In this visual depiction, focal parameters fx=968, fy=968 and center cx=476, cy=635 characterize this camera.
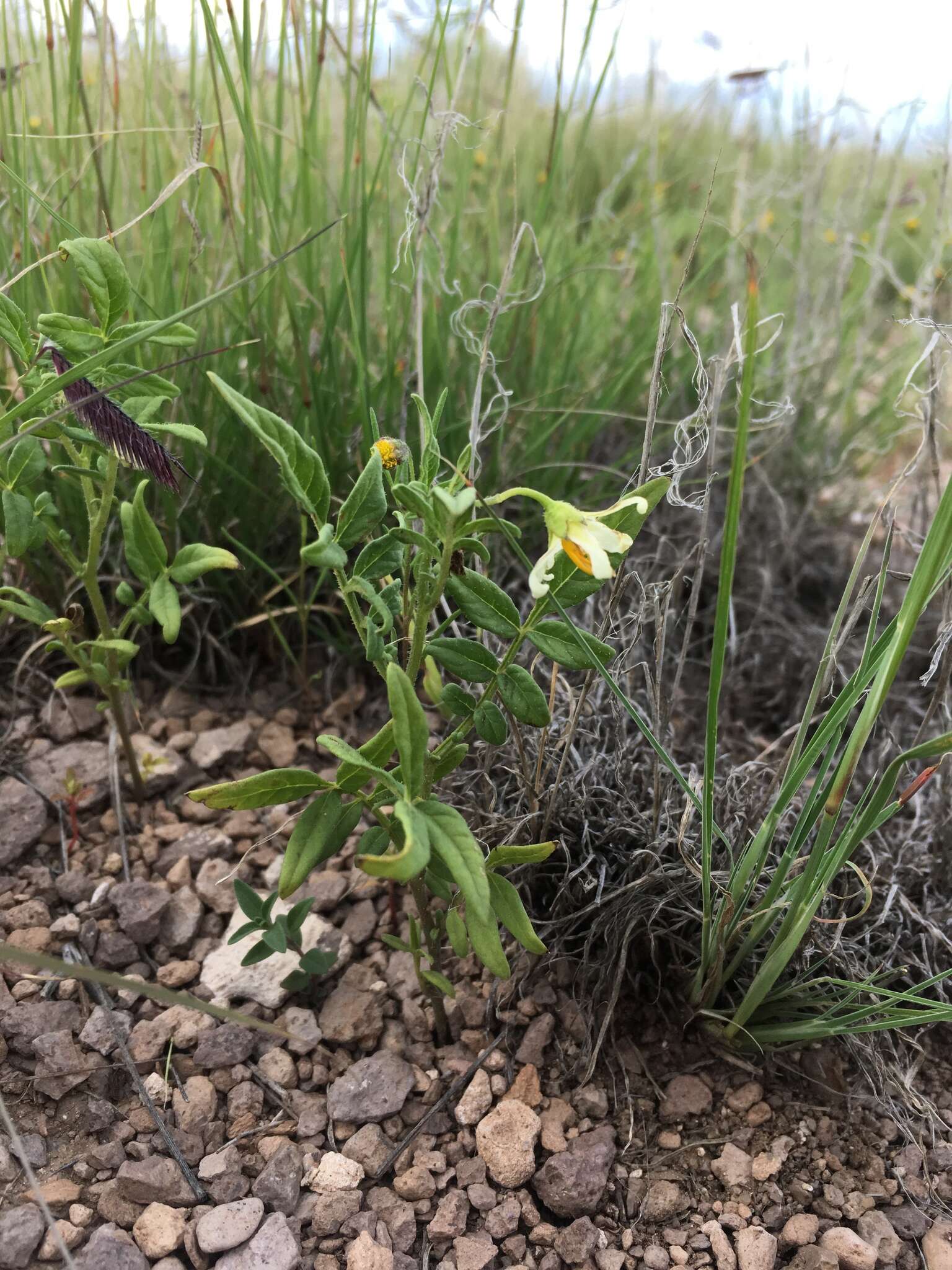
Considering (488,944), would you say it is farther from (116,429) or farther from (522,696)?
(116,429)

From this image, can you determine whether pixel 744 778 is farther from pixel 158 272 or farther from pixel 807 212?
pixel 807 212

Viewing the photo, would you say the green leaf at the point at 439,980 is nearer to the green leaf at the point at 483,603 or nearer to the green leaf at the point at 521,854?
the green leaf at the point at 521,854

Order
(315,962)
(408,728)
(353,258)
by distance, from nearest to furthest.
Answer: (408,728) < (315,962) < (353,258)

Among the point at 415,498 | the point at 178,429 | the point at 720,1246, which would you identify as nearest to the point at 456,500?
the point at 415,498

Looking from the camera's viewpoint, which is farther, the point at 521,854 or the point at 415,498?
the point at 521,854

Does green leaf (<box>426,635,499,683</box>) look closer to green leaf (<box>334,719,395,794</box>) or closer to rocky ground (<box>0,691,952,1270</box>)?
green leaf (<box>334,719,395,794</box>)

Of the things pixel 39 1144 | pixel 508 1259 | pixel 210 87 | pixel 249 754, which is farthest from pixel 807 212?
pixel 39 1144
